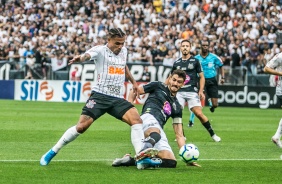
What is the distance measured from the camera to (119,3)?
41250mm

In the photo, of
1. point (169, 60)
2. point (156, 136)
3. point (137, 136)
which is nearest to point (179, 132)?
point (156, 136)

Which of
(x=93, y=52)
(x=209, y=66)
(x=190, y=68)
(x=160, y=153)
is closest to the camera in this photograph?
(x=93, y=52)

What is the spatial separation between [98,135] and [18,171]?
7563mm

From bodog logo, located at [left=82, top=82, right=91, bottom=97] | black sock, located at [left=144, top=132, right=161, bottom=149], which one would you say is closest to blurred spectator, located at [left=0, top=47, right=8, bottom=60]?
bodog logo, located at [left=82, top=82, right=91, bottom=97]

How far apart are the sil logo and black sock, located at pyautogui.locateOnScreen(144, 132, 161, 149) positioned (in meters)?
24.5

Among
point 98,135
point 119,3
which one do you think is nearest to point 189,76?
point 98,135

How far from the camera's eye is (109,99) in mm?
12219

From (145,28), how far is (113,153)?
2445 cm

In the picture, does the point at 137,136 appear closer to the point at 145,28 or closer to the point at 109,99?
the point at 109,99

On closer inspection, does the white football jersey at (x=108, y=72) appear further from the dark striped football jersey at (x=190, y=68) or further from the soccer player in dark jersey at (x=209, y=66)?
the soccer player in dark jersey at (x=209, y=66)

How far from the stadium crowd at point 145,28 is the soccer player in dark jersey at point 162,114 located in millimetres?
20914

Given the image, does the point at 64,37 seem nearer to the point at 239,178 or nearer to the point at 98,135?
the point at 98,135

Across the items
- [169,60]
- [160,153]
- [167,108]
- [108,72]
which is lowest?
[160,153]

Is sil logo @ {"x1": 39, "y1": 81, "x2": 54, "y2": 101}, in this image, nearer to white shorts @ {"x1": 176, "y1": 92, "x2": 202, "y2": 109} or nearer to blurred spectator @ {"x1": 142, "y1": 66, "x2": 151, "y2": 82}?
blurred spectator @ {"x1": 142, "y1": 66, "x2": 151, "y2": 82}
